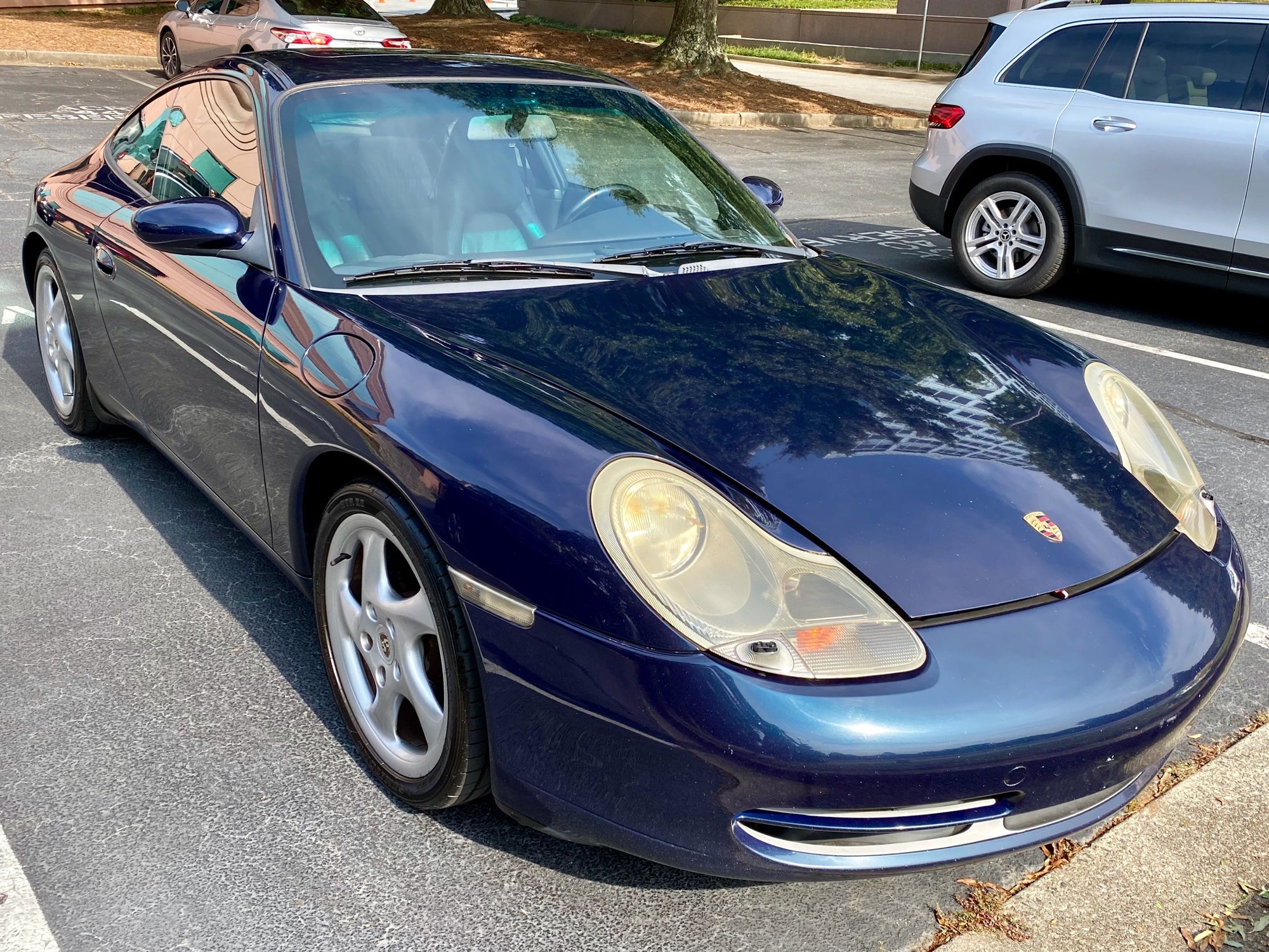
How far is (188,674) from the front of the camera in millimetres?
3037

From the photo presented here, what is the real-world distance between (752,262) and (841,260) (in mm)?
455

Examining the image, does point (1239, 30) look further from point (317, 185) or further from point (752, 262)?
point (317, 185)

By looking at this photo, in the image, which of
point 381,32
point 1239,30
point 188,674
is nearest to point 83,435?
point 188,674

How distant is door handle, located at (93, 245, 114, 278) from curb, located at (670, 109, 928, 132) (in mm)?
11773

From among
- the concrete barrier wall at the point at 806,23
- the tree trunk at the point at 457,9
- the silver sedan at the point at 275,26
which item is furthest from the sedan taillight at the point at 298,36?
the concrete barrier wall at the point at 806,23

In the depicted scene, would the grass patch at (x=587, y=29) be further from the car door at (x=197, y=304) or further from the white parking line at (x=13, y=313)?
the car door at (x=197, y=304)

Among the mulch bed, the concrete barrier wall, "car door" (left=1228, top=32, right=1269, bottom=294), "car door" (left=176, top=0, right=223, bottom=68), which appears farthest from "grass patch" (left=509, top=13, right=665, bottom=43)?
"car door" (left=1228, top=32, right=1269, bottom=294)

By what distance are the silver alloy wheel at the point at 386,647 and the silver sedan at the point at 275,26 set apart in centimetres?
1262

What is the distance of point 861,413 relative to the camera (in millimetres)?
2482

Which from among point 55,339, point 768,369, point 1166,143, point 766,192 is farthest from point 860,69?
point 768,369

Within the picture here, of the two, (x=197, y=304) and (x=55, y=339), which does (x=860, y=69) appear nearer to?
(x=55, y=339)

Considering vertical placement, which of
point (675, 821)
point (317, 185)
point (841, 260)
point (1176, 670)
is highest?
point (317, 185)

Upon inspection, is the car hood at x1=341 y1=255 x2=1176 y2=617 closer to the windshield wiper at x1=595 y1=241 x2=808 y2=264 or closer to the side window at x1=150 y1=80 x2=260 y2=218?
the windshield wiper at x1=595 y1=241 x2=808 y2=264

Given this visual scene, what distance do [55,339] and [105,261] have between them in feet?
2.98
